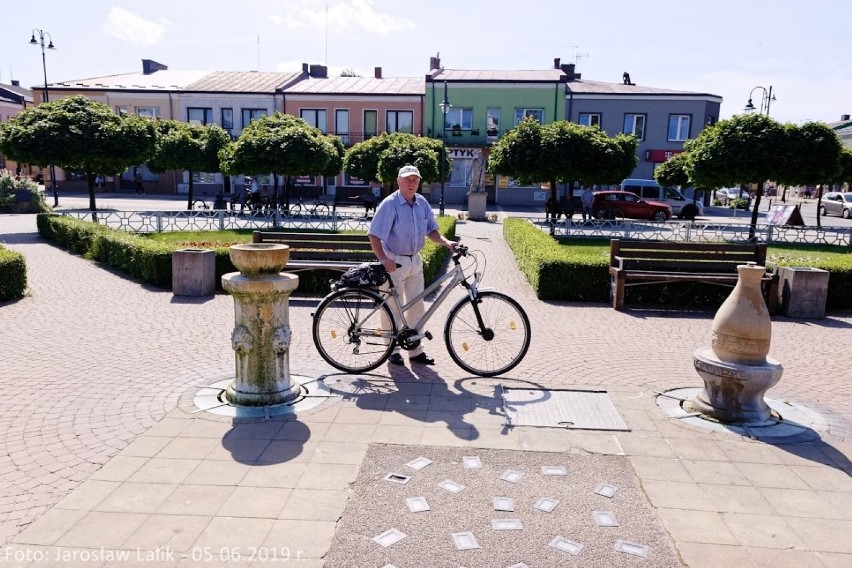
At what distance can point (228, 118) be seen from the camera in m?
42.2

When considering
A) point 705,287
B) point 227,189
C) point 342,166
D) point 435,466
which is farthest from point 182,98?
point 435,466

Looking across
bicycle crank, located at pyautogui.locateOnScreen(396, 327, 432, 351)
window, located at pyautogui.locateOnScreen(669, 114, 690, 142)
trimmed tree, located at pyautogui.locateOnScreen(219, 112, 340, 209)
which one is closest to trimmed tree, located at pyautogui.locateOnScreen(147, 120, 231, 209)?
trimmed tree, located at pyautogui.locateOnScreen(219, 112, 340, 209)

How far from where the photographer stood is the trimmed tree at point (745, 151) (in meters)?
18.8

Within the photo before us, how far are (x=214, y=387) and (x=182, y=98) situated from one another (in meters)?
41.0

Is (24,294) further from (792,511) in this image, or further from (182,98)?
(182,98)

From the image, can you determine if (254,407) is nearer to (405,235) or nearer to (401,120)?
(405,235)

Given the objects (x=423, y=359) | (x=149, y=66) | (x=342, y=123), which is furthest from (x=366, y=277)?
(x=149, y=66)

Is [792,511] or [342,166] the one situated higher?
[342,166]

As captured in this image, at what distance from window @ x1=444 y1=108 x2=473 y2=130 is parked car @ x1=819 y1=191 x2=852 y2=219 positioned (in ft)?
71.3

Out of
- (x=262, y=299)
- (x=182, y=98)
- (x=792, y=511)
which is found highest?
(x=182, y=98)

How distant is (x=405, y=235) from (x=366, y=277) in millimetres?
538

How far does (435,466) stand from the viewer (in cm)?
408

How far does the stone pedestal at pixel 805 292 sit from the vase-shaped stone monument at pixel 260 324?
281 inches

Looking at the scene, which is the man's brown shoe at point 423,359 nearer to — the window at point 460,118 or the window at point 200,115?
the window at point 460,118
